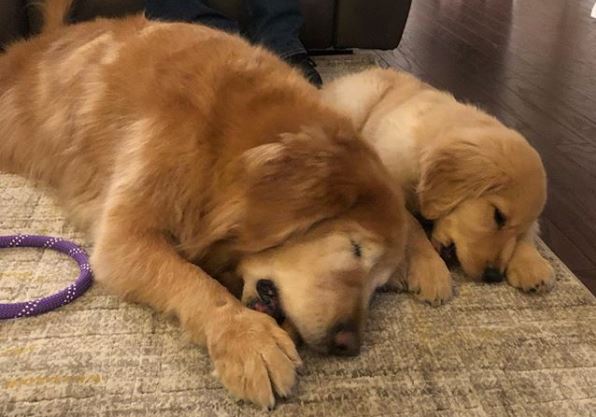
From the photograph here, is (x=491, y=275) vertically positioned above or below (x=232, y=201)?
below

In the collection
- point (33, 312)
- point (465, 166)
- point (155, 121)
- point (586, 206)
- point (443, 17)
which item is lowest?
point (443, 17)

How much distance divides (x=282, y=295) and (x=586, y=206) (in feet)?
4.09

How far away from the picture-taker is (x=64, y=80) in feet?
5.97

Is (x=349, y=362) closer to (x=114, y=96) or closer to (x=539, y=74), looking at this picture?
(x=114, y=96)

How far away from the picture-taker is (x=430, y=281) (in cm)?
151

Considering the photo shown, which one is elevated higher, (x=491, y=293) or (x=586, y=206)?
(x=491, y=293)

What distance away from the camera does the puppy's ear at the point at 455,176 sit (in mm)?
1579

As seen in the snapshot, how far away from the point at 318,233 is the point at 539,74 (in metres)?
2.64

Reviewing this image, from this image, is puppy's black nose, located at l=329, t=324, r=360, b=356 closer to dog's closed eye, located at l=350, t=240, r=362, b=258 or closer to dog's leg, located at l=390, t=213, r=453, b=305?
dog's closed eye, located at l=350, t=240, r=362, b=258

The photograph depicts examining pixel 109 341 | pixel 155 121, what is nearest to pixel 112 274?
pixel 109 341

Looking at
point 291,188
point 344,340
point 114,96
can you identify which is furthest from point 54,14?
point 344,340

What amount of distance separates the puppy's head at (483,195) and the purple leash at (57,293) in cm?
83

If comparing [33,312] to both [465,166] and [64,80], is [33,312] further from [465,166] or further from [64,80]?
[465,166]

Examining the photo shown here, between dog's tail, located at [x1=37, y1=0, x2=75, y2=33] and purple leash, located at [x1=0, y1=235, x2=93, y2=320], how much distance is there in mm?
891
